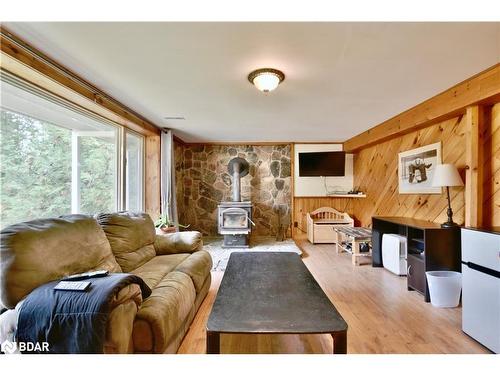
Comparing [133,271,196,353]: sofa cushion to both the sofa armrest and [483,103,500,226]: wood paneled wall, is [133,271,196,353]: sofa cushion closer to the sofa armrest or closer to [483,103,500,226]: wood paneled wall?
the sofa armrest

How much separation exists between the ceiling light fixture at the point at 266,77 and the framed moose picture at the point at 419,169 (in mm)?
2303

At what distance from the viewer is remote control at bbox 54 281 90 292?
123 cm

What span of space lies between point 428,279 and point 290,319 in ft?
6.35

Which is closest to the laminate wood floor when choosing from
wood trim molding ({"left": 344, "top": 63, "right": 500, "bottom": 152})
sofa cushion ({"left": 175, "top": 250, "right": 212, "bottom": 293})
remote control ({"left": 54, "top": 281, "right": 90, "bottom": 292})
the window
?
sofa cushion ({"left": 175, "top": 250, "right": 212, "bottom": 293})

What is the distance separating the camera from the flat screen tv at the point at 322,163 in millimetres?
5336

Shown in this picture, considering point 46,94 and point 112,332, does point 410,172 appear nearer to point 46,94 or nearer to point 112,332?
point 112,332

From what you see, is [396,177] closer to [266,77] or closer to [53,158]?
[266,77]

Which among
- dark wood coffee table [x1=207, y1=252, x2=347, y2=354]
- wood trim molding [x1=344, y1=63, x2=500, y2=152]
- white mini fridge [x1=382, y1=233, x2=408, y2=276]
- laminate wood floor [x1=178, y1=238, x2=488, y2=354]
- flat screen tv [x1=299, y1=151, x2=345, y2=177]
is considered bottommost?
laminate wood floor [x1=178, y1=238, x2=488, y2=354]

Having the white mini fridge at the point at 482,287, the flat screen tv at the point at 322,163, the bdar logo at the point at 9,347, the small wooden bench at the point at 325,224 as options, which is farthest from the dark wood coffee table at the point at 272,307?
the flat screen tv at the point at 322,163

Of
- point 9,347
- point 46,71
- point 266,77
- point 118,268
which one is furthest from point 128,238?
point 266,77

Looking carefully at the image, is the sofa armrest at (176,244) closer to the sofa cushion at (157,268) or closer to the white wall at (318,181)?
the sofa cushion at (157,268)

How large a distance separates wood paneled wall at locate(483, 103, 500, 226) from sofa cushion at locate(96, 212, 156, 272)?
3374 millimetres

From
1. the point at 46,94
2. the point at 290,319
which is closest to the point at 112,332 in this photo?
the point at 290,319

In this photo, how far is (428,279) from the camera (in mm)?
2404
